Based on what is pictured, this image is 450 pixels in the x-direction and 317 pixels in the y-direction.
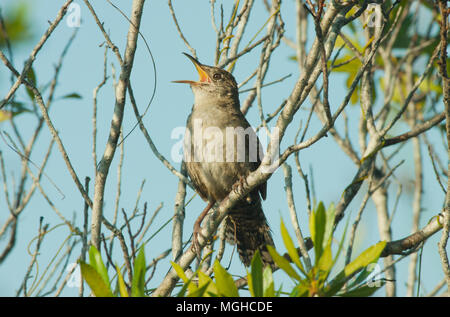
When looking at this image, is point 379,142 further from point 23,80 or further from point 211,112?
point 23,80

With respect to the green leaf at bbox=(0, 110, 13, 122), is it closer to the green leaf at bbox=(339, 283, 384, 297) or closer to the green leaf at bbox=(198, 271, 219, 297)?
the green leaf at bbox=(198, 271, 219, 297)

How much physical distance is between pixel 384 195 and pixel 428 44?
1.79 m

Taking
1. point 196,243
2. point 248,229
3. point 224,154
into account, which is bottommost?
point 196,243

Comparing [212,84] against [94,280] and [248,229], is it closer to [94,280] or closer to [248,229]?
[248,229]

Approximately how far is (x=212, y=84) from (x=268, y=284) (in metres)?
3.15

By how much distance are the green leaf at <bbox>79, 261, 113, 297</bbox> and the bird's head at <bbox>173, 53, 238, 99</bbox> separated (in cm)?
304

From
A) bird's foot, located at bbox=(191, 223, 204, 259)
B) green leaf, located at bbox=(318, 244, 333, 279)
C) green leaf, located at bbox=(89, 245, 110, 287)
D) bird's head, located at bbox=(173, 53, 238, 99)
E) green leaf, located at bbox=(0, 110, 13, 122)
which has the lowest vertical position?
green leaf, located at bbox=(318, 244, 333, 279)

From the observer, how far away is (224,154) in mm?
4980

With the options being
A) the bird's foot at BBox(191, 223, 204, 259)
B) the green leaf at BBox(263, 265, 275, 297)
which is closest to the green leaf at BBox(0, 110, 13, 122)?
the bird's foot at BBox(191, 223, 204, 259)

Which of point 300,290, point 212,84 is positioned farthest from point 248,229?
point 300,290

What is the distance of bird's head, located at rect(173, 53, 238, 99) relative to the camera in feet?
17.5

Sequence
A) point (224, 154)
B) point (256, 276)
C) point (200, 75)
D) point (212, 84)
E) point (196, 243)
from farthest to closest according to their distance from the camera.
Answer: point (200, 75)
point (212, 84)
point (224, 154)
point (196, 243)
point (256, 276)

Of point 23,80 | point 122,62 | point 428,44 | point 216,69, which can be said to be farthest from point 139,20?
point 428,44

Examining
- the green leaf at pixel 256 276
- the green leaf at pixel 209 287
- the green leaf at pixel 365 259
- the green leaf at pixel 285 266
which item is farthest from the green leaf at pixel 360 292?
the green leaf at pixel 209 287
